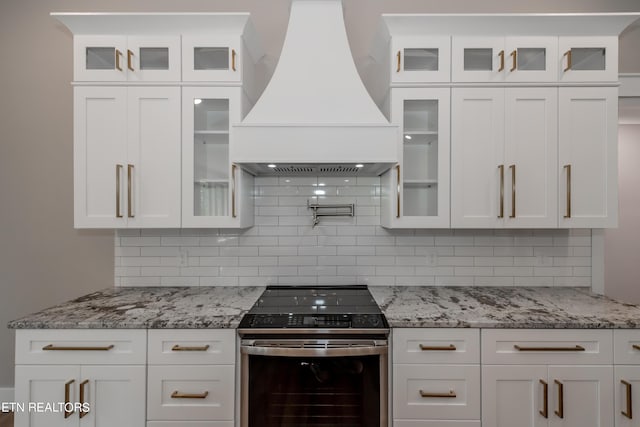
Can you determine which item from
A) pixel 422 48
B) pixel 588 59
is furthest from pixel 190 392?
pixel 588 59

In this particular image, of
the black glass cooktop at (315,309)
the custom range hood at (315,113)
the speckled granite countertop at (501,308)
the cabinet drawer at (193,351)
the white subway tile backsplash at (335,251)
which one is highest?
the custom range hood at (315,113)

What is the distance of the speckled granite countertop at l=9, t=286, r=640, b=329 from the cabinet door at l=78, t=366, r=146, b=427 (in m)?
0.22

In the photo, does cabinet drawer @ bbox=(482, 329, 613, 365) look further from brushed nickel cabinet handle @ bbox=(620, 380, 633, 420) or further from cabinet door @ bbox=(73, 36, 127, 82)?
cabinet door @ bbox=(73, 36, 127, 82)

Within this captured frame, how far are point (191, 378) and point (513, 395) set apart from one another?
1566mm

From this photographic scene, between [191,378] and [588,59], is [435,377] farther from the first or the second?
[588,59]

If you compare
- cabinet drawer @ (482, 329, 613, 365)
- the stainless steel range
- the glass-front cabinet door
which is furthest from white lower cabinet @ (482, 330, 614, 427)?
the glass-front cabinet door

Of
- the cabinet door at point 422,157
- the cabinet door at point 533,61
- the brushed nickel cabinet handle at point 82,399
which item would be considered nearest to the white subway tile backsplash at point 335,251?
the cabinet door at point 422,157

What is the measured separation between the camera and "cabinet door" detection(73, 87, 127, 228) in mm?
2051

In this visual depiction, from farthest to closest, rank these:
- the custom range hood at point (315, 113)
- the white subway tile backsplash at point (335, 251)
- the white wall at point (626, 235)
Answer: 1. the white wall at point (626, 235)
2. the white subway tile backsplash at point (335, 251)
3. the custom range hood at point (315, 113)

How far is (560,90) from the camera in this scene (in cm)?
205

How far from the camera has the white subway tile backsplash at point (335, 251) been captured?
8.01 feet

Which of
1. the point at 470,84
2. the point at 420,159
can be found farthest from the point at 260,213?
the point at 470,84

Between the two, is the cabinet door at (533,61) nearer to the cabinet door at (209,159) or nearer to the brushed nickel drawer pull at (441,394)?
the cabinet door at (209,159)

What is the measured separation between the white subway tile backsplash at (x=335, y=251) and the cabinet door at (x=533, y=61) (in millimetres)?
996
